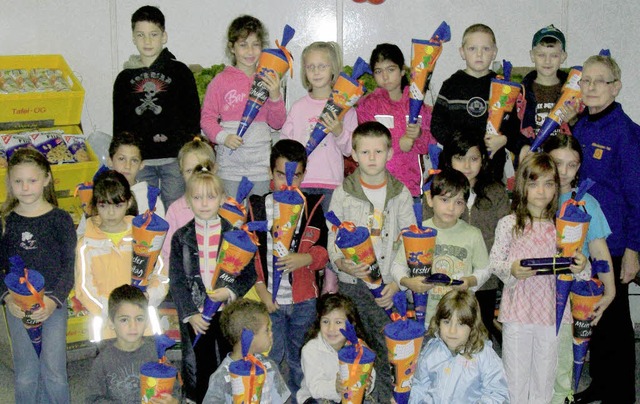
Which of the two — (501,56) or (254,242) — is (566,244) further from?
(501,56)

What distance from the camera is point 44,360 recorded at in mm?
4316

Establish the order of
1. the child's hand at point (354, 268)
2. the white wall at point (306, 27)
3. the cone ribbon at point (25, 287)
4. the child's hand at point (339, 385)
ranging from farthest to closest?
the white wall at point (306, 27) → the child's hand at point (354, 268) → the cone ribbon at point (25, 287) → the child's hand at point (339, 385)

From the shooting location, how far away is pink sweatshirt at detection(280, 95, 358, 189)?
201 inches

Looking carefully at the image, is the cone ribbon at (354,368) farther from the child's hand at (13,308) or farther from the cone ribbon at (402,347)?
the child's hand at (13,308)

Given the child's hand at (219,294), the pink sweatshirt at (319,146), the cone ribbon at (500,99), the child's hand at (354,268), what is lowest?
the child's hand at (219,294)

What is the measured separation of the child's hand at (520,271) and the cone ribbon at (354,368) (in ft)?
2.87

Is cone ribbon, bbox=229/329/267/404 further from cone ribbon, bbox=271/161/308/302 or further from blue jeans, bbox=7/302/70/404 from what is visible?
blue jeans, bbox=7/302/70/404

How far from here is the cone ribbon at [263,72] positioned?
4953 mm

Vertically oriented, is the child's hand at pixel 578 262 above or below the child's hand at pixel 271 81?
below

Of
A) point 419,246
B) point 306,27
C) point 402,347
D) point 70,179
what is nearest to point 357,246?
point 419,246

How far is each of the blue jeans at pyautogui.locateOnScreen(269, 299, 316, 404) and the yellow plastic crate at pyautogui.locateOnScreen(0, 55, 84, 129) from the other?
247 centimetres

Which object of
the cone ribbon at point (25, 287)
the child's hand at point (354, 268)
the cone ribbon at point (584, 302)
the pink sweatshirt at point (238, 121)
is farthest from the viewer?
the pink sweatshirt at point (238, 121)

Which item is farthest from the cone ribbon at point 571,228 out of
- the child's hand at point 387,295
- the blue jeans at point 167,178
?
the blue jeans at point 167,178

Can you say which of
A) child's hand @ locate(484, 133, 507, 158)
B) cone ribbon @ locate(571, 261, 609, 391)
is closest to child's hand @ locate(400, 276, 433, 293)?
cone ribbon @ locate(571, 261, 609, 391)
